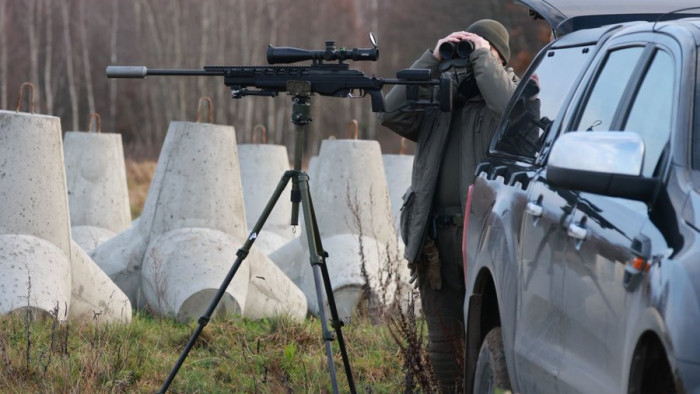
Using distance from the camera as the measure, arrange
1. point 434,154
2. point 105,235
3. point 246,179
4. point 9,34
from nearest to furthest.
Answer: point 434,154 → point 105,235 → point 246,179 → point 9,34

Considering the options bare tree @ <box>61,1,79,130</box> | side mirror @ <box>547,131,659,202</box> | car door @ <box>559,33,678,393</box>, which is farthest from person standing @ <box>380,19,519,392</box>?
bare tree @ <box>61,1,79,130</box>

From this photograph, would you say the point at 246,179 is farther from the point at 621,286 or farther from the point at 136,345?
the point at 621,286

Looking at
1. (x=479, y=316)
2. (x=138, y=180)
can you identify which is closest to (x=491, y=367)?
(x=479, y=316)

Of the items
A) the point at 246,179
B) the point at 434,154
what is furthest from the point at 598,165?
the point at 246,179

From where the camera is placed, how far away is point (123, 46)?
45875 millimetres

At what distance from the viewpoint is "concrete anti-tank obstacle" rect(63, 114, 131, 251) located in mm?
15375

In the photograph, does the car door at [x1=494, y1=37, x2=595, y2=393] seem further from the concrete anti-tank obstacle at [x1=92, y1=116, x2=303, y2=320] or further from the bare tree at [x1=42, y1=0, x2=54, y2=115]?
the bare tree at [x1=42, y1=0, x2=54, y2=115]

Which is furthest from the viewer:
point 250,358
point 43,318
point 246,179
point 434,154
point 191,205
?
point 246,179

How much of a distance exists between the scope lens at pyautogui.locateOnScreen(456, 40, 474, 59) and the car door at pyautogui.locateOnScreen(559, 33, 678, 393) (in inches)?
98.4

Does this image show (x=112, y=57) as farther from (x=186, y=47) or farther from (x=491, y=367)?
(x=491, y=367)

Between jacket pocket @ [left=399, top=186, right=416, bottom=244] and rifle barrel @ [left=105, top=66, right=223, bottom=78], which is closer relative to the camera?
rifle barrel @ [left=105, top=66, right=223, bottom=78]

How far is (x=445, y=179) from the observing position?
6785 millimetres

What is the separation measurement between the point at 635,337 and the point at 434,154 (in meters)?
3.49

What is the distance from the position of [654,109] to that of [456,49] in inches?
122
